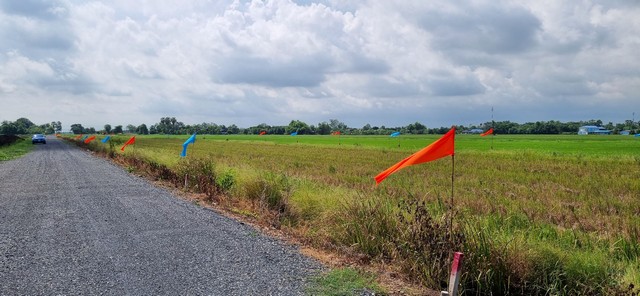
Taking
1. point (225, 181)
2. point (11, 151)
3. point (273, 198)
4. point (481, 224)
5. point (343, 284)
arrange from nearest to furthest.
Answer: point (343, 284), point (481, 224), point (273, 198), point (225, 181), point (11, 151)

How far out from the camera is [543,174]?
18234mm

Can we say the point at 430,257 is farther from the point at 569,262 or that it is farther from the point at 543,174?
the point at 543,174

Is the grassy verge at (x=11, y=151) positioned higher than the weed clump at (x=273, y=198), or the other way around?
the weed clump at (x=273, y=198)

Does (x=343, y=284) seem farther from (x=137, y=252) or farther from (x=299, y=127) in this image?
(x=299, y=127)

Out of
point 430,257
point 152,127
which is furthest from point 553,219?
point 152,127

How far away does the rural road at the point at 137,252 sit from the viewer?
528 centimetres

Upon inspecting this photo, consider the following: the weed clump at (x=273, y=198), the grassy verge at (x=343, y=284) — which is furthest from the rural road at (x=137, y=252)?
the weed clump at (x=273, y=198)

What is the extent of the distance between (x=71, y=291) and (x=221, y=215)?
4622 mm

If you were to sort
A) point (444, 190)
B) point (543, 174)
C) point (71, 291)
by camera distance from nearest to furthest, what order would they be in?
1. point (71, 291)
2. point (444, 190)
3. point (543, 174)

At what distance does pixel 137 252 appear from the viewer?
666 centimetres

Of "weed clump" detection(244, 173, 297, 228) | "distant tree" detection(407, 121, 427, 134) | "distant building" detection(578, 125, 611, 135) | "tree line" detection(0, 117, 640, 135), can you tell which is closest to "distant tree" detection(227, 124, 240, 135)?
"tree line" detection(0, 117, 640, 135)

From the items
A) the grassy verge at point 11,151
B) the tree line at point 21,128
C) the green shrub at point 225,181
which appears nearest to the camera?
the green shrub at point 225,181

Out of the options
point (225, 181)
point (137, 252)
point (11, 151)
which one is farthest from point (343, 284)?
point (11, 151)

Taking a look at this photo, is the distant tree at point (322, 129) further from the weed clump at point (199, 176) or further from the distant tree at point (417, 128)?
the weed clump at point (199, 176)
